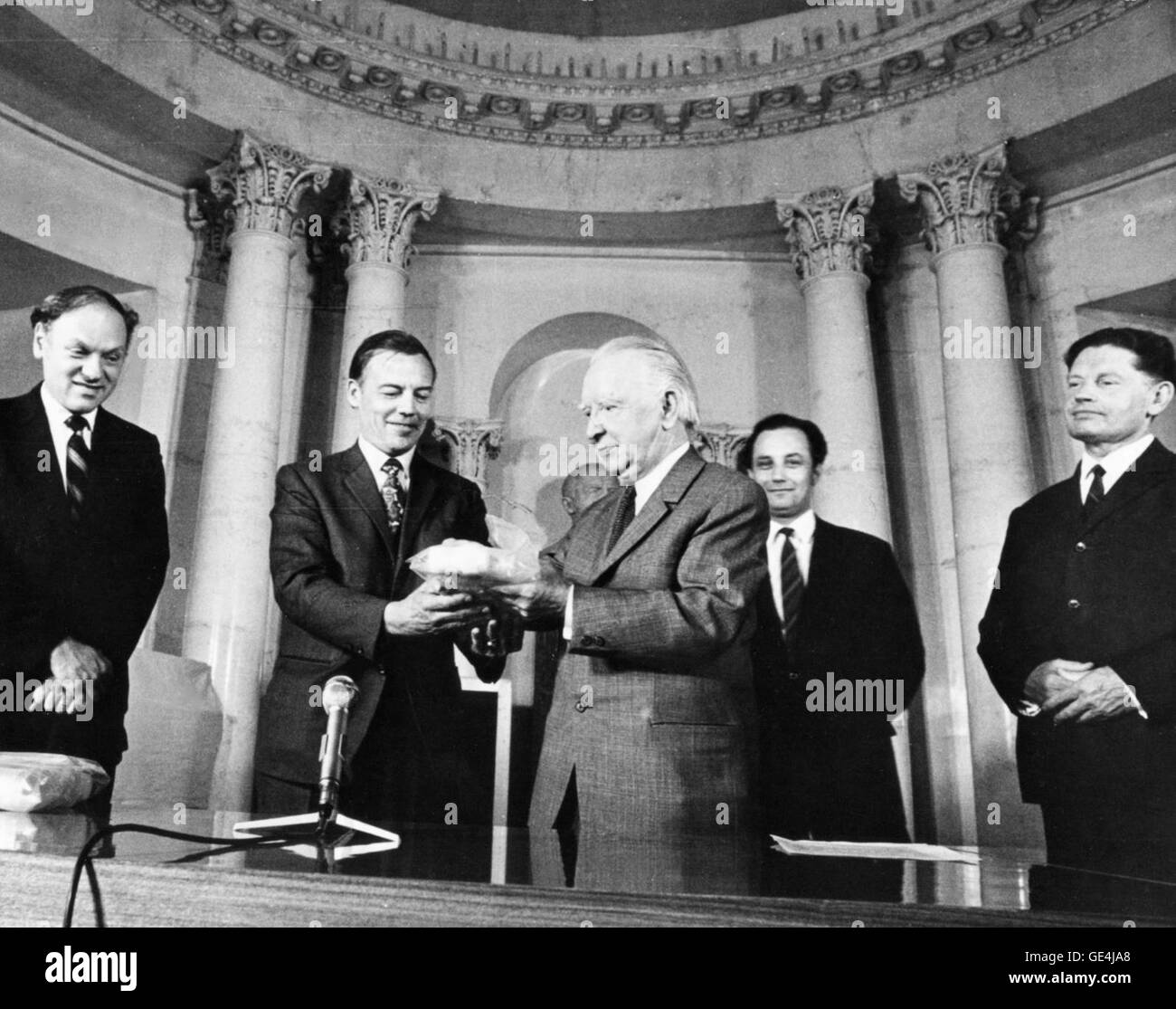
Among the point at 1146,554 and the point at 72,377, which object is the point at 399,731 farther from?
the point at 1146,554

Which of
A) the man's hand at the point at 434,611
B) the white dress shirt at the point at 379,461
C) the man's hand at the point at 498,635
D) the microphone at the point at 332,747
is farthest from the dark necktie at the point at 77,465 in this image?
the microphone at the point at 332,747

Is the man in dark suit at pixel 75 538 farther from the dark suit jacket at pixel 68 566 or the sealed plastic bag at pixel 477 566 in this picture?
the sealed plastic bag at pixel 477 566

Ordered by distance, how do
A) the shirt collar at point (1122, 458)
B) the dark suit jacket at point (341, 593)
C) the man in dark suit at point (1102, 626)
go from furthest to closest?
the shirt collar at point (1122, 458)
the man in dark suit at point (1102, 626)
the dark suit jacket at point (341, 593)

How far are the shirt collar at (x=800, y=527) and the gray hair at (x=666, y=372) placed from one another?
2264 millimetres

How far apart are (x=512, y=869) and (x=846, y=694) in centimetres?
367

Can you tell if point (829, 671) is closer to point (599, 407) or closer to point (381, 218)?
point (599, 407)

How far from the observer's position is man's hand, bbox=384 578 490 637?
2598 millimetres

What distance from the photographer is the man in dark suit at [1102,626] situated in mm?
4070

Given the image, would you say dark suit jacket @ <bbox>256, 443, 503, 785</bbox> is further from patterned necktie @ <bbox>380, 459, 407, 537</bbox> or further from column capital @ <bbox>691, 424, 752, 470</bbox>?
column capital @ <bbox>691, 424, 752, 470</bbox>

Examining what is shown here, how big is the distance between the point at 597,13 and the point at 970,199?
2618 millimetres

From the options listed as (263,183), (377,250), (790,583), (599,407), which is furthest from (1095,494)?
(263,183)

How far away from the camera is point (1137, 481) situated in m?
4.42

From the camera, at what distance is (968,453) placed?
5.17 meters

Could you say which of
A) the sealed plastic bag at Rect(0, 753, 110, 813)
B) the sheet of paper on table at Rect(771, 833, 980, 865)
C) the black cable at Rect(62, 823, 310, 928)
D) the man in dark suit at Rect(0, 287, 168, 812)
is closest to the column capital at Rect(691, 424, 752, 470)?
the man in dark suit at Rect(0, 287, 168, 812)
